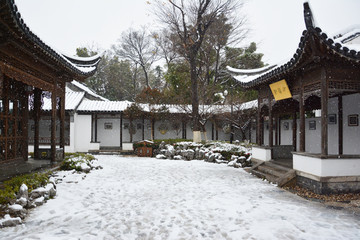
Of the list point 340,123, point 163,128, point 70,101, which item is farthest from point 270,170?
point 70,101

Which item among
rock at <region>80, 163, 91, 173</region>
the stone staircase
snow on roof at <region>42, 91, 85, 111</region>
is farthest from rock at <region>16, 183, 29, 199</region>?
snow on roof at <region>42, 91, 85, 111</region>

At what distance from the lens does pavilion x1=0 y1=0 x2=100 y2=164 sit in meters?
4.96

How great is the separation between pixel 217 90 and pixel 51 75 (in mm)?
18122

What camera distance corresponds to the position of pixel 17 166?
7941 mm

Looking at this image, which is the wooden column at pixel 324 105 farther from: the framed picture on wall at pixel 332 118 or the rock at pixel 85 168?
the rock at pixel 85 168

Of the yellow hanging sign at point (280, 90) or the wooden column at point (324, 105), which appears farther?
the yellow hanging sign at point (280, 90)

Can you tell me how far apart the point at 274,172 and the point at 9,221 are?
22.3 ft

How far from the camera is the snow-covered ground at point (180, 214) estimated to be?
13.0 ft

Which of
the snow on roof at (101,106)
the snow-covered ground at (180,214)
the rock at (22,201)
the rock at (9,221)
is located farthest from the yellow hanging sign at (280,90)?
the snow on roof at (101,106)

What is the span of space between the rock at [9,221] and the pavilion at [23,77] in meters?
2.24

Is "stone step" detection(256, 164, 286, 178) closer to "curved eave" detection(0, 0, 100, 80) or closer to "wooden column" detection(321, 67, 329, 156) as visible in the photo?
"wooden column" detection(321, 67, 329, 156)

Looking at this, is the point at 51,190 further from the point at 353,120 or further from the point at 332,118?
the point at 332,118

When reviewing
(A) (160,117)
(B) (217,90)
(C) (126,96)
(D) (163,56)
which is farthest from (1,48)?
(C) (126,96)

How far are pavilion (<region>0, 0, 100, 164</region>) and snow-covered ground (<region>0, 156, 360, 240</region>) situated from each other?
8.46ft
